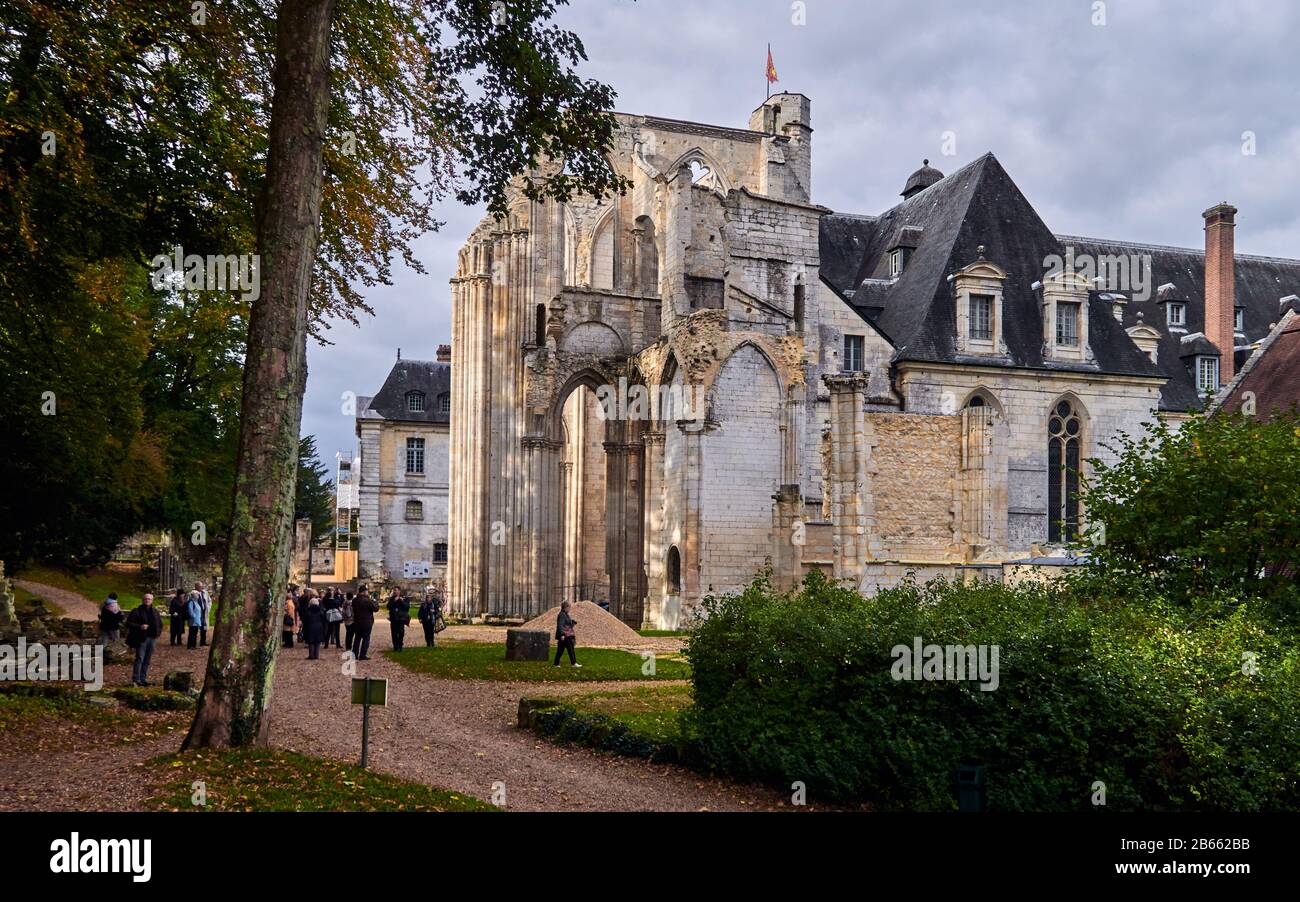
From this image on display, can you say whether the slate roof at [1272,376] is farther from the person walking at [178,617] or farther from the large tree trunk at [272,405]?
the person walking at [178,617]

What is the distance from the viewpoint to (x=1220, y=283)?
40.5 meters

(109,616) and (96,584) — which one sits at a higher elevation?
(109,616)

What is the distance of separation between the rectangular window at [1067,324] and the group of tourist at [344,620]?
22697mm

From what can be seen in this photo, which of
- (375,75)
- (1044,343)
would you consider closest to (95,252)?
(375,75)

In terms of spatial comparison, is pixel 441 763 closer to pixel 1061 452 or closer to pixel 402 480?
pixel 1061 452

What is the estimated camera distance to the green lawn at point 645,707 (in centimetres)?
1245

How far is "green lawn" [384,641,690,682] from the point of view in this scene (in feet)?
61.8

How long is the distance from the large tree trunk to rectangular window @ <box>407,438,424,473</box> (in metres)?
48.3

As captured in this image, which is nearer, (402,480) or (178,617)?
(178,617)

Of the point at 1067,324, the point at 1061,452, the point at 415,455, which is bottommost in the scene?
the point at 1061,452

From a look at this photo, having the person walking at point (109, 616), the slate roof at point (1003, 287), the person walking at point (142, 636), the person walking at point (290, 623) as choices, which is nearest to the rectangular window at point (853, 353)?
the slate roof at point (1003, 287)

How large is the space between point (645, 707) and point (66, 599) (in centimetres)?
2666

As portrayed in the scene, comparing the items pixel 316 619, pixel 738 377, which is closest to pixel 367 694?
pixel 316 619

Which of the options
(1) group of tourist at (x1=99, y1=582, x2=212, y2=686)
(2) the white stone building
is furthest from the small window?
(2) the white stone building
